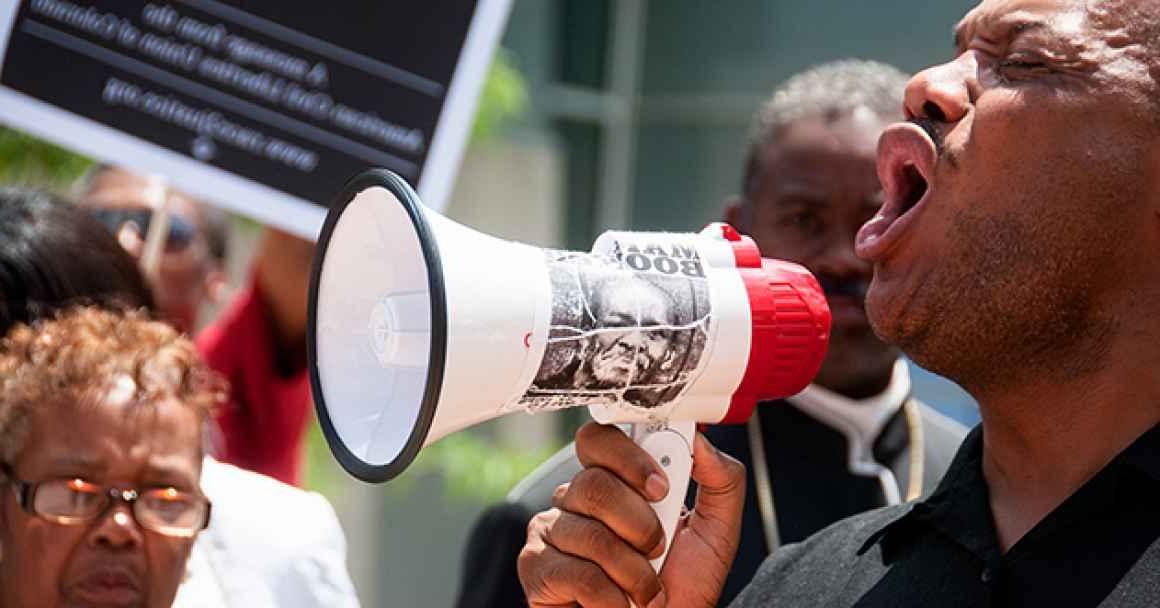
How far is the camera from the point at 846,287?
3404 mm

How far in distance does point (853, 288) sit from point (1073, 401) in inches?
50.7

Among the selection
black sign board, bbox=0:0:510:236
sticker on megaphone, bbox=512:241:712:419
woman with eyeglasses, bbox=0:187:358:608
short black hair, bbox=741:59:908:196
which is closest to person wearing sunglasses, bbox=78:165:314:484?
black sign board, bbox=0:0:510:236

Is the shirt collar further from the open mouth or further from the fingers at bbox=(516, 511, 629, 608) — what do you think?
the fingers at bbox=(516, 511, 629, 608)

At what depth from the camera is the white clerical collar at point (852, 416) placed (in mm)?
3539

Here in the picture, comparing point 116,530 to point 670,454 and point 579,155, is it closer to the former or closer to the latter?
point 670,454

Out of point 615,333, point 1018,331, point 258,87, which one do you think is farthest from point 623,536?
point 258,87

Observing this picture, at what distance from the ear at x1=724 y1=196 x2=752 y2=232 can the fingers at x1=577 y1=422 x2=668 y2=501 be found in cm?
154

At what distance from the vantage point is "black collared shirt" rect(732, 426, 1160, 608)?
1962 millimetres

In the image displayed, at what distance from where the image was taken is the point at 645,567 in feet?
6.84

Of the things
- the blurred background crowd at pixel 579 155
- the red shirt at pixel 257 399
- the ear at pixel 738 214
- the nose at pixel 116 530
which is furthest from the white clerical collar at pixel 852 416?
the blurred background crowd at pixel 579 155

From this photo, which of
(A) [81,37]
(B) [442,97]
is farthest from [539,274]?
(A) [81,37]

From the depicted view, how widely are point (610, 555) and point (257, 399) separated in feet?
5.77

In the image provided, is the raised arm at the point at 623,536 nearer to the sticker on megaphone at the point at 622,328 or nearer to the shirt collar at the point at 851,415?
the sticker on megaphone at the point at 622,328

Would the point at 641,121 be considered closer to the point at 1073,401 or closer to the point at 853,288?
the point at 853,288
